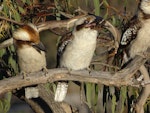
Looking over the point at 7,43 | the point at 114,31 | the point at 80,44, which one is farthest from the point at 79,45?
the point at 7,43

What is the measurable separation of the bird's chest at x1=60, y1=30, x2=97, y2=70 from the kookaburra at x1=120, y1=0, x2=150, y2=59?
1.56ft

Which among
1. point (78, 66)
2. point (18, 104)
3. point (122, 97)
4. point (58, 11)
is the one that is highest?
point (58, 11)

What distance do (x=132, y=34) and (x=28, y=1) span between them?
0.87 m

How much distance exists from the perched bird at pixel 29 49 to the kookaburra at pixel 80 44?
0.16 meters

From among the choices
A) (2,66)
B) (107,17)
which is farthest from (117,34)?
(2,66)

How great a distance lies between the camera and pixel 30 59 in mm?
3979

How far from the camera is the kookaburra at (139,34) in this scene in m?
4.25

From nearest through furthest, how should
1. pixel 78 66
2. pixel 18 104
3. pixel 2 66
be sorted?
1. pixel 78 66
2. pixel 2 66
3. pixel 18 104

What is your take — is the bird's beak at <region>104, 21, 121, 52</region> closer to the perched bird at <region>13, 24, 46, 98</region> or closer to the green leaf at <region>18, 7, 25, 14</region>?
the perched bird at <region>13, 24, 46, 98</region>

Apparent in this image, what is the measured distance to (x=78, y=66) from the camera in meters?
3.91

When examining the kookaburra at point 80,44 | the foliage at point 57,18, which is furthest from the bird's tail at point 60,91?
the foliage at point 57,18

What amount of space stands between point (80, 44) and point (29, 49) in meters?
0.36

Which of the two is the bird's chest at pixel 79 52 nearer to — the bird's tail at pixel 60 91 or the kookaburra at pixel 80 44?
the kookaburra at pixel 80 44

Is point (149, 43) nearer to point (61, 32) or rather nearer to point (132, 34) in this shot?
point (132, 34)
